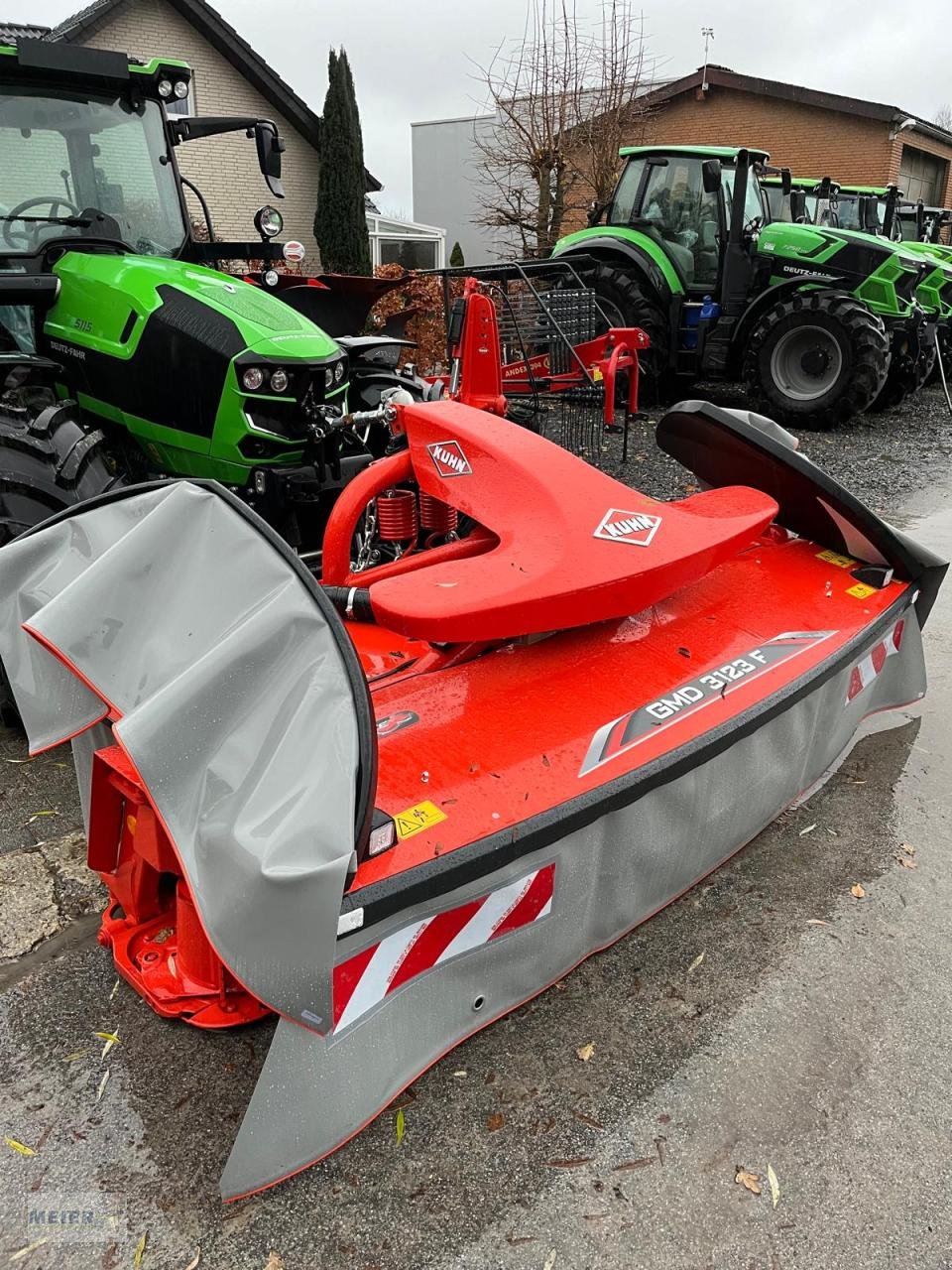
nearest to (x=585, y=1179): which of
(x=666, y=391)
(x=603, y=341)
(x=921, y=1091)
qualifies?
(x=921, y=1091)

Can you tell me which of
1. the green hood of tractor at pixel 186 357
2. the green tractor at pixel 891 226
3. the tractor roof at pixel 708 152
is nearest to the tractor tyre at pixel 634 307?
the tractor roof at pixel 708 152

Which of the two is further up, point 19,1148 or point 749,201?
point 749,201

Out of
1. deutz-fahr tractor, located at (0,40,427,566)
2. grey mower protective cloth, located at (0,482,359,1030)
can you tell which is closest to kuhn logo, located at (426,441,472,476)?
deutz-fahr tractor, located at (0,40,427,566)

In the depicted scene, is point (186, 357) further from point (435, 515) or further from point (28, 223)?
point (435, 515)

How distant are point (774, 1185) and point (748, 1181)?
45mm

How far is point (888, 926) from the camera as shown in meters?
2.38

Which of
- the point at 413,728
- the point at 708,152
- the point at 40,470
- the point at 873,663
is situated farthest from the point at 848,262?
the point at 413,728

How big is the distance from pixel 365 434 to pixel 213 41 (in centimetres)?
1433

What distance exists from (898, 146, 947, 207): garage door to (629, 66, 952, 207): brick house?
3.08ft

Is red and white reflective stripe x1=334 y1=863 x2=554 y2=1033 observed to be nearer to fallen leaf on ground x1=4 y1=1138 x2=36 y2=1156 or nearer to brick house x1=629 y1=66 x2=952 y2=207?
fallen leaf on ground x1=4 y1=1138 x2=36 y2=1156

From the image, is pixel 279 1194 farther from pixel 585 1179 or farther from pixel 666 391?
pixel 666 391

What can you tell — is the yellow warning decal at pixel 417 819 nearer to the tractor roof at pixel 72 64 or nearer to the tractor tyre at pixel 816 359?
the tractor roof at pixel 72 64

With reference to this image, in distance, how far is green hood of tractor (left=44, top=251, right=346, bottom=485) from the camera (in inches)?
134

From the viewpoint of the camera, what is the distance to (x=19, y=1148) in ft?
5.66
